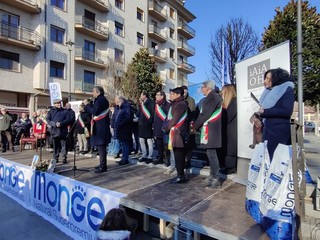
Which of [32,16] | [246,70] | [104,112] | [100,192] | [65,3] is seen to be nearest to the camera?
[100,192]

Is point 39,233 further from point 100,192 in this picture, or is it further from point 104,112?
point 104,112

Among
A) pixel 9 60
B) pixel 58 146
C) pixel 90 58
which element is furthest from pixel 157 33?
pixel 58 146

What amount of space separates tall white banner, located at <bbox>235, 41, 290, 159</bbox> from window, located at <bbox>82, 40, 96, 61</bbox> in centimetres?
2272

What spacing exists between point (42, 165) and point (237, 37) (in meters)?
13.4

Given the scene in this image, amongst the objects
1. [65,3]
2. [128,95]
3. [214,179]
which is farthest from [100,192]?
[65,3]

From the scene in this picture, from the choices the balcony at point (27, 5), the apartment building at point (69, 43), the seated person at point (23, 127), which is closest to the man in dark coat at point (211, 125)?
the seated person at point (23, 127)

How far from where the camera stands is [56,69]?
74.6 ft

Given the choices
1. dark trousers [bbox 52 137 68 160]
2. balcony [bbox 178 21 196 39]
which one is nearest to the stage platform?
dark trousers [bbox 52 137 68 160]

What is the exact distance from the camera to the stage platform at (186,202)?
119 inches

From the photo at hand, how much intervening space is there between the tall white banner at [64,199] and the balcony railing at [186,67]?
36.0m

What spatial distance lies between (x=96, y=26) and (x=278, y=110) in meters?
26.4

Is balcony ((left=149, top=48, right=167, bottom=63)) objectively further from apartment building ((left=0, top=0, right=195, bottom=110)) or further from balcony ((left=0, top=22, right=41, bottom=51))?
balcony ((left=0, top=22, right=41, bottom=51))

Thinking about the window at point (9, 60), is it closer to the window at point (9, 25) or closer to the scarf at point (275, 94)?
the window at point (9, 25)

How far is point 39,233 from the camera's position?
4.45 m
